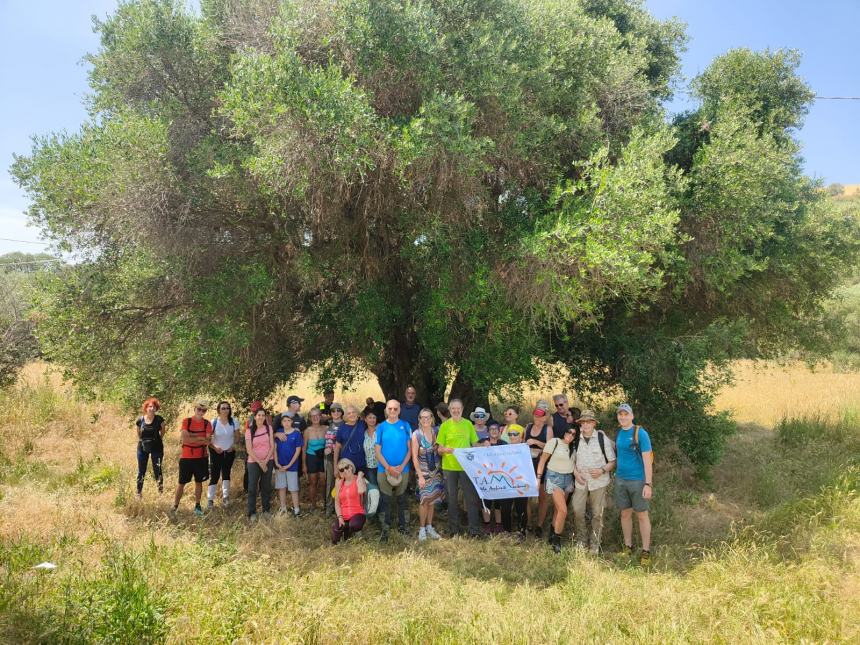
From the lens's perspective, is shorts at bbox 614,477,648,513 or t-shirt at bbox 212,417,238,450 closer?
shorts at bbox 614,477,648,513

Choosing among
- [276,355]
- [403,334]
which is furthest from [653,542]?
[276,355]

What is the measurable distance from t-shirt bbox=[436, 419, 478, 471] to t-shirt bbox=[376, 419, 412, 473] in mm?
494

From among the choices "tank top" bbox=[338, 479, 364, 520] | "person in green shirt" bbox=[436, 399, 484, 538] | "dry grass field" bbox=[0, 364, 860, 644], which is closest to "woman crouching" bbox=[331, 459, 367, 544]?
"tank top" bbox=[338, 479, 364, 520]

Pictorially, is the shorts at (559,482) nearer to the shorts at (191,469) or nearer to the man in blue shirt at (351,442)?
the man in blue shirt at (351,442)

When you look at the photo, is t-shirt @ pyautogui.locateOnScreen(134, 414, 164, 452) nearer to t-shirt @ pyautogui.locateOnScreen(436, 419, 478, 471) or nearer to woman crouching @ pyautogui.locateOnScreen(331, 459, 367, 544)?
woman crouching @ pyautogui.locateOnScreen(331, 459, 367, 544)

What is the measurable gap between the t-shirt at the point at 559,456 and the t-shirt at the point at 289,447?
3596 millimetres

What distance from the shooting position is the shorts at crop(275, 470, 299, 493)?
8109 mm

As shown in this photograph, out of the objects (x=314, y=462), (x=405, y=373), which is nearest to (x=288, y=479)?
(x=314, y=462)

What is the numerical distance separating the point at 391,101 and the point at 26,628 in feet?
23.7

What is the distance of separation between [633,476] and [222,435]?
5884 millimetres

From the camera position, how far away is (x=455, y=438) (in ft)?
24.5

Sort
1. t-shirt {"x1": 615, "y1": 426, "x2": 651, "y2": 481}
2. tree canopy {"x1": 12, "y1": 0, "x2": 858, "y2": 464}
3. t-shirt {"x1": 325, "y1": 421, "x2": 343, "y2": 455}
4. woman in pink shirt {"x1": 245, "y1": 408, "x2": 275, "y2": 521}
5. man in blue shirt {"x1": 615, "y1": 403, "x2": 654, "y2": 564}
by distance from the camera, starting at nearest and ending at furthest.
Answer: man in blue shirt {"x1": 615, "y1": 403, "x2": 654, "y2": 564} < t-shirt {"x1": 615, "y1": 426, "x2": 651, "y2": 481} < tree canopy {"x1": 12, "y1": 0, "x2": 858, "y2": 464} < t-shirt {"x1": 325, "y1": 421, "x2": 343, "y2": 455} < woman in pink shirt {"x1": 245, "y1": 408, "x2": 275, "y2": 521}

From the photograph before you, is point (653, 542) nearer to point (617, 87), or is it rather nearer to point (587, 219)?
point (587, 219)

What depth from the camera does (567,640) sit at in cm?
463
